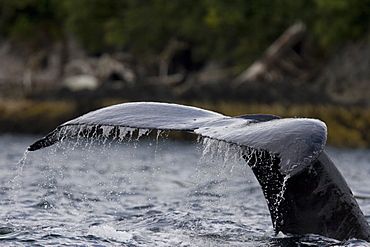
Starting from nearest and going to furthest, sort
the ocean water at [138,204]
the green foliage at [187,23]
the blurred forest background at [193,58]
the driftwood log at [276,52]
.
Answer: the ocean water at [138,204]
the blurred forest background at [193,58]
the green foliage at [187,23]
the driftwood log at [276,52]

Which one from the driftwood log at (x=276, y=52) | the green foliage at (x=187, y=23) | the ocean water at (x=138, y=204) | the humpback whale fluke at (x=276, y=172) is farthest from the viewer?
the driftwood log at (x=276, y=52)

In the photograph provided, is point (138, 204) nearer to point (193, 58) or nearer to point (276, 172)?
point (276, 172)

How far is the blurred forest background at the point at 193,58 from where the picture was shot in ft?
76.8

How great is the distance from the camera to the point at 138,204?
8.36 m

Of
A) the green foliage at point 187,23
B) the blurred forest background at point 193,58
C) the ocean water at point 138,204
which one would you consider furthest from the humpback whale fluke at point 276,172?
the green foliage at point 187,23

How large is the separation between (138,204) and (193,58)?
3005 cm

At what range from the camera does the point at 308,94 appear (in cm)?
2283

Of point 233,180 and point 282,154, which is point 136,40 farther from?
point 282,154

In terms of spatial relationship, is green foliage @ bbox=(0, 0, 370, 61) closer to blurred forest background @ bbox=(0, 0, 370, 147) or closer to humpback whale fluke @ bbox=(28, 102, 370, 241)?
blurred forest background @ bbox=(0, 0, 370, 147)

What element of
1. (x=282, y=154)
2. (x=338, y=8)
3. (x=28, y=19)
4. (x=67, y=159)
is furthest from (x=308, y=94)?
(x=28, y=19)

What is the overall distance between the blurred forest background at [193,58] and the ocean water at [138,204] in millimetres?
9128

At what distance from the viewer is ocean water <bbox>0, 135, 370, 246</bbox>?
19.5 ft

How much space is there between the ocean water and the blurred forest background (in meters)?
9.13

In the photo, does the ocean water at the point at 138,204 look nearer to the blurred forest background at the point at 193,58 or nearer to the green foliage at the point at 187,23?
the blurred forest background at the point at 193,58
